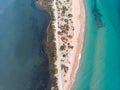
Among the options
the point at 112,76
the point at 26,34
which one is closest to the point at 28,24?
the point at 26,34

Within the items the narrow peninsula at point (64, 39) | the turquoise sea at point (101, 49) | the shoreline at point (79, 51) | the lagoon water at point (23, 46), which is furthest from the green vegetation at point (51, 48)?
the turquoise sea at point (101, 49)

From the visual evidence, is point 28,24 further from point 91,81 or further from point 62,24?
point 91,81

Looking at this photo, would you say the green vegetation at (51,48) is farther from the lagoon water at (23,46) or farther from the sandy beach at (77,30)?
the sandy beach at (77,30)

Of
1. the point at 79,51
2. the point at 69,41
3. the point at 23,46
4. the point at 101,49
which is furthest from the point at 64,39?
the point at 23,46

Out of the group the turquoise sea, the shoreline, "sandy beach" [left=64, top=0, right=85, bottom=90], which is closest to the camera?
the turquoise sea

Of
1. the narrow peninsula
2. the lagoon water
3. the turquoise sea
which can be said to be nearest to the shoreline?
the narrow peninsula

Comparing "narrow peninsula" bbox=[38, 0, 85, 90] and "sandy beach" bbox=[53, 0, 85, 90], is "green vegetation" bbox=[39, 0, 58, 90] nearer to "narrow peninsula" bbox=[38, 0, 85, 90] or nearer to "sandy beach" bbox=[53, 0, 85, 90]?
"narrow peninsula" bbox=[38, 0, 85, 90]
